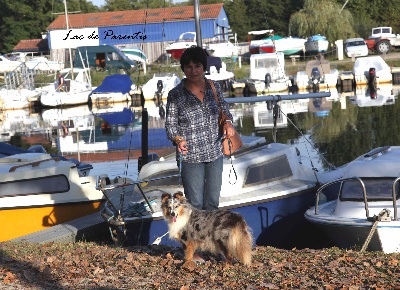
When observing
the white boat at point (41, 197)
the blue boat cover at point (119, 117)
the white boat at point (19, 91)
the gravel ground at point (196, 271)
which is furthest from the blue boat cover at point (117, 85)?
the gravel ground at point (196, 271)

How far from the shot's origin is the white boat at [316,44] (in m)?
60.8

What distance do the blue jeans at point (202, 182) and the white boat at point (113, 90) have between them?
41.6 metres

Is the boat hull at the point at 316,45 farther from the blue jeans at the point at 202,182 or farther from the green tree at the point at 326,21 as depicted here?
the blue jeans at the point at 202,182

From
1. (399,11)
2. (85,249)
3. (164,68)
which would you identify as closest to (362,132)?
(85,249)

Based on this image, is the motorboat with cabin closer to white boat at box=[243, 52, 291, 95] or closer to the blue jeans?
the blue jeans

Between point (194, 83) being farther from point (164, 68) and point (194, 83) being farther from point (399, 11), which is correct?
point (399, 11)

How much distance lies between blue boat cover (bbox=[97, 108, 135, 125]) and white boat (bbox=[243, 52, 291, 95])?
23.8 ft

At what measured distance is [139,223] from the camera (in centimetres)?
1113

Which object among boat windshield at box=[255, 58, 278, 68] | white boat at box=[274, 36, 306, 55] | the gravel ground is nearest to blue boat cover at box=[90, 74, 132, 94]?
boat windshield at box=[255, 58, 278, 68]

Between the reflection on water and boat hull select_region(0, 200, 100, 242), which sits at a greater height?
boat hull select_region(0, 200, 100, 242)

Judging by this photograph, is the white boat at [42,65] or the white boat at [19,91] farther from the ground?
the white boat at [42,65]

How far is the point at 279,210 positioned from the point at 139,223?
2.10 metres

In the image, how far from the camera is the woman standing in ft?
28.1

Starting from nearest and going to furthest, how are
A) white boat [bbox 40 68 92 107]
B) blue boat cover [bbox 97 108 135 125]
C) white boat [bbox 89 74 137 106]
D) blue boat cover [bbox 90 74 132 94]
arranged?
blue boat cover [bbox 97 108 135 125]
blue boat cover [bbox 90 74 132 94]
white boat [bbox 89 74 137 106]
white boat [bbox 40 68 92 107]
